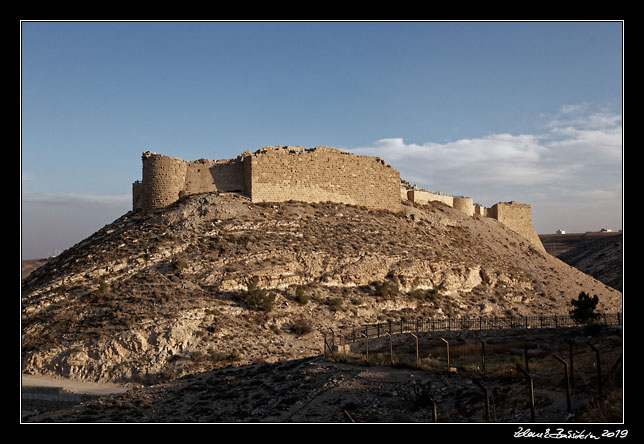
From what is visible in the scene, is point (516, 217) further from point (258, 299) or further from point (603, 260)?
point (258, 299)

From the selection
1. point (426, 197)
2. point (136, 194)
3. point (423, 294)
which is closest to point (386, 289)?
point (423, 294)

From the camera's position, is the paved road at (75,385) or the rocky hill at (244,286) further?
the rocky hill at (244,286)

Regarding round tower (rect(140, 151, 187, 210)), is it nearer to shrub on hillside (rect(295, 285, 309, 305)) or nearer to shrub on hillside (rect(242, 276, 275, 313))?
shrub on hillside (rect(242, 276, 275, 313))

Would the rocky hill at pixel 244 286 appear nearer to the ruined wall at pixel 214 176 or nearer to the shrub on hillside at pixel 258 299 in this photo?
the shrub on hillside at pixel 258 299

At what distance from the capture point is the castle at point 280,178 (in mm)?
30531

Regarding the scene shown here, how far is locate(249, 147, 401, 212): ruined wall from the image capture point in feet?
102

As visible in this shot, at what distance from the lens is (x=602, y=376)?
34.9ft

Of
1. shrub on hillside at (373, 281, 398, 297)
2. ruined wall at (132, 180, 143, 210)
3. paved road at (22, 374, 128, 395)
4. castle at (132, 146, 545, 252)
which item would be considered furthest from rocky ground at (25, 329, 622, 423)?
ruined wall at (132, 180, 143, 210)

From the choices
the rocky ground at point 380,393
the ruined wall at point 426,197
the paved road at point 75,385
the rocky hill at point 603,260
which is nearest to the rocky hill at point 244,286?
the paved road at point 75,385

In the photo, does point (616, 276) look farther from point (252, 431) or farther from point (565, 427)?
point (252, 431)

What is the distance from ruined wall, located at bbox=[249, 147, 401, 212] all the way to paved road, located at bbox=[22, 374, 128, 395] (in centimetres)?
1465

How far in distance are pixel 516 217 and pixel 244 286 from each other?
28.6 metres

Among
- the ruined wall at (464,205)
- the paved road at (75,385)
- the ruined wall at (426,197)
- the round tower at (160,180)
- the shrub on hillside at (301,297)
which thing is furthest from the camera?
the ruined wall at (464,205)

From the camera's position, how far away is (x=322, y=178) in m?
32.8
